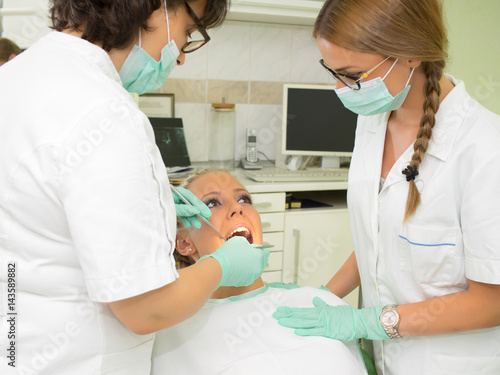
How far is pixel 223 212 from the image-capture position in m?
1.66

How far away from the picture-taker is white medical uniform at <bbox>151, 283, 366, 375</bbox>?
1.18 m

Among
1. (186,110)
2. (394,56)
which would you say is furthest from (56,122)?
(186,110)

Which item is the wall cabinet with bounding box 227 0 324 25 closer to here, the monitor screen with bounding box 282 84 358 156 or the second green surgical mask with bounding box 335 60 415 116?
the monitor screen with bounding box 282 84 358 156

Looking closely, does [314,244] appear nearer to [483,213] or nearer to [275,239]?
[275,239]

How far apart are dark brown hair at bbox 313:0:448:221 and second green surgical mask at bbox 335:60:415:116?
74mm

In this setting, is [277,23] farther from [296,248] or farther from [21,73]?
[21,73]

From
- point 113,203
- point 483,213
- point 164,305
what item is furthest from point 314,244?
point 113,203

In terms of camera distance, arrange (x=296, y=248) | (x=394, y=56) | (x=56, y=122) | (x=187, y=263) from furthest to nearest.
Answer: (x=296, y=248) → (x=187, y=263) → (x=394, y=56) → (x=56, y=122)

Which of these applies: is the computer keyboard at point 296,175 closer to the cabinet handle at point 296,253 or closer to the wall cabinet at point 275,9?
the cabinet handle at point 296,253

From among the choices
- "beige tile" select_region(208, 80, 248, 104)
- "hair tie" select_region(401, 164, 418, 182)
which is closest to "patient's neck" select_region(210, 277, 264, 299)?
"hair tie" select_region(401, 164, 418, 182)

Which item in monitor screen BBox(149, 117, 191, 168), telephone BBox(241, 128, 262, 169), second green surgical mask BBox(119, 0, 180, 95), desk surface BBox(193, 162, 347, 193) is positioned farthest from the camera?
telephone BBox(241, 128, 262, 169)

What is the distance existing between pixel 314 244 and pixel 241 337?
5.61 feet

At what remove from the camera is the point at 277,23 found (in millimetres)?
3367

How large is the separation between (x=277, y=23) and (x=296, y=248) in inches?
66.0
